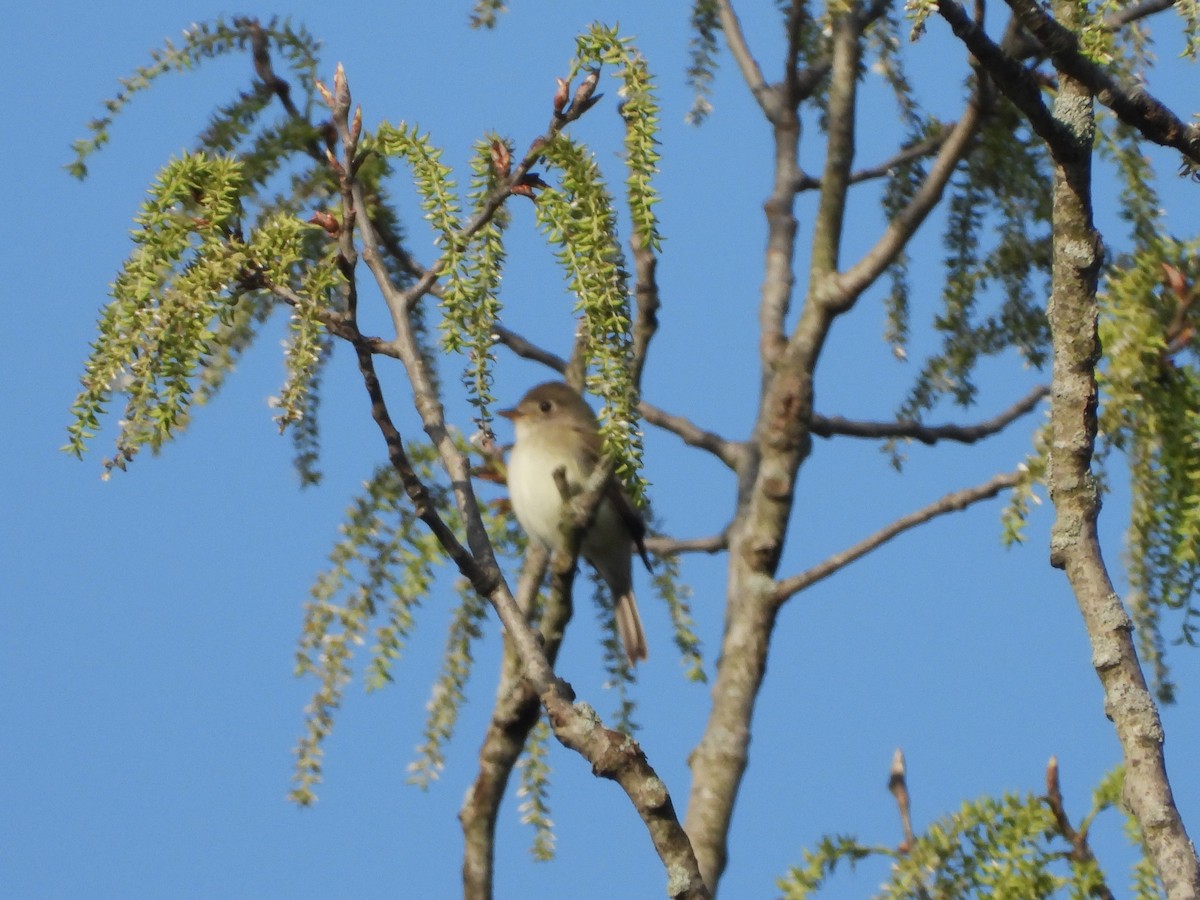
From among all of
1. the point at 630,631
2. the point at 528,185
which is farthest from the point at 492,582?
the point at 630,631

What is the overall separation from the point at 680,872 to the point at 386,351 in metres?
1.07

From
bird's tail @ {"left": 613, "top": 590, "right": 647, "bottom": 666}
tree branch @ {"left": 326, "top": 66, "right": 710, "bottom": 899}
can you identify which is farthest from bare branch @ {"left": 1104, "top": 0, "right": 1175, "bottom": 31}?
bird's tail @ {"left": 613, "top": 590, "right": 647, "bottom": 666}

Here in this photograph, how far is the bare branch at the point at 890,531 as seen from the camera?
368 cm

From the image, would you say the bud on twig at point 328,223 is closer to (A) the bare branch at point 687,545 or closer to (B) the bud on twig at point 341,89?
(B) the bud on twig at point 341,89

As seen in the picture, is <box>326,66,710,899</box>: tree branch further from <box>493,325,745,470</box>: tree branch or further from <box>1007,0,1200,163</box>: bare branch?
<box>493,325,745,470</box>: tree branch

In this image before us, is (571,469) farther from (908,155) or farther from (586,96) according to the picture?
(586,96)

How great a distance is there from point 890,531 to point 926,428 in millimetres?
665

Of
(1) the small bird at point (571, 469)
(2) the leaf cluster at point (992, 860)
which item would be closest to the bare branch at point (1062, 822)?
(2) the leaf cluster at point (992, 860)

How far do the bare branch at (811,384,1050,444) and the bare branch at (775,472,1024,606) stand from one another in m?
0.61

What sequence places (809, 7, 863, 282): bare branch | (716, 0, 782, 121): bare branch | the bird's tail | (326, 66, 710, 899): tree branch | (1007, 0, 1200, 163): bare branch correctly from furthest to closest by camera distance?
the bird's tail → (716, 0, 782, 121): bare branch → (809, 7, 863, 282): bare branch → (326, 66, 710, 899): tree branch → (1007, 0, 1200, 163): bare branch

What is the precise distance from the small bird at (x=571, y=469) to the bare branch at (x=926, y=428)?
0.94 metres

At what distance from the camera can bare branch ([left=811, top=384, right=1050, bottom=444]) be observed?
4434 millimetres

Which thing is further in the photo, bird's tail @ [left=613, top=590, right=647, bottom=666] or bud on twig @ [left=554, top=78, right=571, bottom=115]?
bird's tail @ [left=613, top=590, right=647, bottom=666]

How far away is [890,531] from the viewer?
385 centimetres
